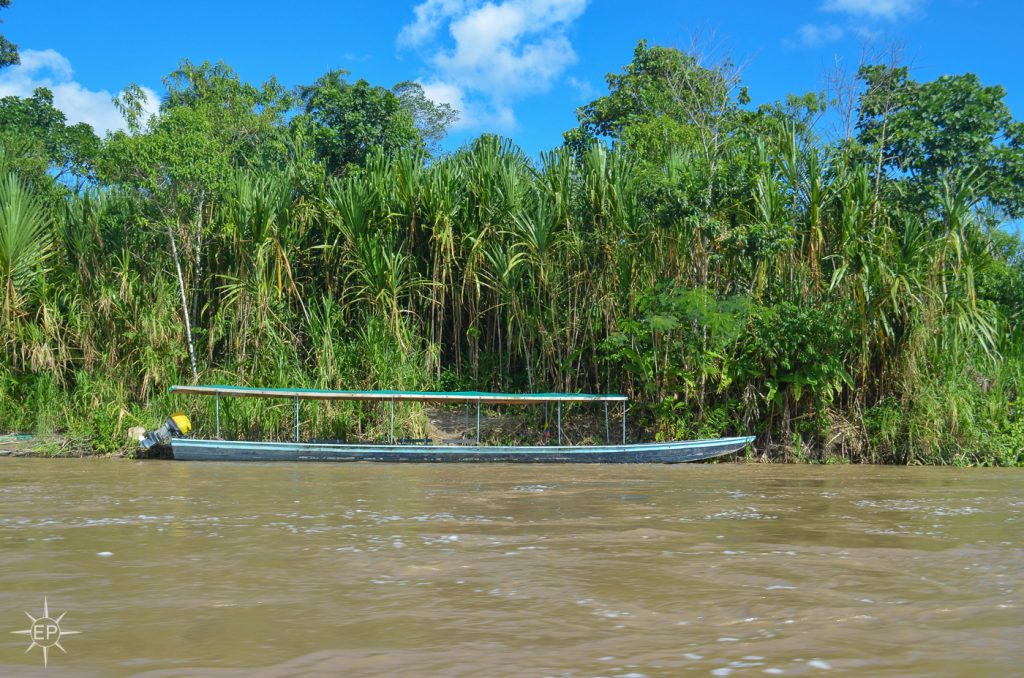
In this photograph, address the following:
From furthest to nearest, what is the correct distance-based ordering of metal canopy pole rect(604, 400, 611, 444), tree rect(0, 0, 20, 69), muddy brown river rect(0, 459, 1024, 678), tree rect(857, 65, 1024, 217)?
tree rect(0, 0, 20, 69) → tree rect(857, 65, 1024, 217) → metal canopy pole rect(604, 400, 611, 444) → muddy brown river rect(0, 459, 1024, 678)

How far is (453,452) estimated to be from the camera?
13.3 metres

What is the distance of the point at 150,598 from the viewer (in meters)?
4.61

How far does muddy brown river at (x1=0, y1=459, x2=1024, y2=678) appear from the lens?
3.67 metres

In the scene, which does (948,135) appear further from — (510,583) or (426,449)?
(510,583)

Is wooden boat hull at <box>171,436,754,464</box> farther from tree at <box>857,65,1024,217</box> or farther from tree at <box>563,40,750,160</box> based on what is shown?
tree at <box>857,65,1024,217</box>

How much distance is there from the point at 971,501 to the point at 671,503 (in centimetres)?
295

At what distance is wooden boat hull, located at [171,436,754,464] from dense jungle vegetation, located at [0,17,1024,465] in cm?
94

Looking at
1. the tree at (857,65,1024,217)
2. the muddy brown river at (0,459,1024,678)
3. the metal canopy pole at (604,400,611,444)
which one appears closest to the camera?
the muddy brown river at (0,459,1024,678)

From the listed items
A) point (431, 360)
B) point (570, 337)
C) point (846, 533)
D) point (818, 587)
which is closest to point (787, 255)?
point (570, 337)

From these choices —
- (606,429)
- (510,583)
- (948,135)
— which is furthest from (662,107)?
(510,583)

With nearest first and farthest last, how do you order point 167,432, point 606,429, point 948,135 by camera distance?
1. point 167,432
2. point 606,429
3. point 948,135

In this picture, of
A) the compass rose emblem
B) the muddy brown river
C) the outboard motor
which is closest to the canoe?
the outboard motor

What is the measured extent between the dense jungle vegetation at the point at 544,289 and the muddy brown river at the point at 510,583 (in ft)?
15.1

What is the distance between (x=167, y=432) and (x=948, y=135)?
59.9 ft
